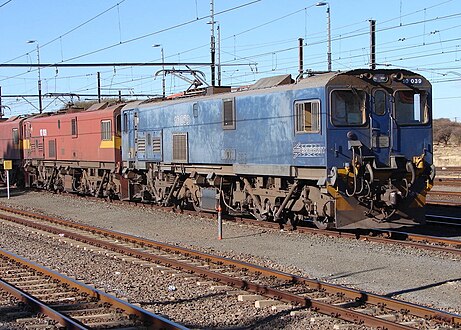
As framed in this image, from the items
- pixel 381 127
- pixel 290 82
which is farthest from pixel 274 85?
pixel 381 127

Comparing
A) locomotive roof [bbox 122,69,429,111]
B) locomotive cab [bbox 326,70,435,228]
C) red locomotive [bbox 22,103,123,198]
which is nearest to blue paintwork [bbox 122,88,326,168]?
locomotive roof [bbox 122,69,429,111]

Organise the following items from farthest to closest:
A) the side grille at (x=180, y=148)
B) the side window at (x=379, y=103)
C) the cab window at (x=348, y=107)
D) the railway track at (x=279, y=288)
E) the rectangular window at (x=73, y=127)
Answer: the rectangular window at (x=73, y=127) < the side grille at (x=180, y=148) < the side window at (x=379, y=103) < the cab window at (x=348, y=107) < the railway track at (x=279, y=288)

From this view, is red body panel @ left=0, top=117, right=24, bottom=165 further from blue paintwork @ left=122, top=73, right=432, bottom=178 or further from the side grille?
the side grille

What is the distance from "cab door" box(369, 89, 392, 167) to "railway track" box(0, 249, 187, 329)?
748cm

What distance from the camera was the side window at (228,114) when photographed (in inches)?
744

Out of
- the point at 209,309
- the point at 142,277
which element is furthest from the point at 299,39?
the point at 209,309

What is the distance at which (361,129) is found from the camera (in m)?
15.8

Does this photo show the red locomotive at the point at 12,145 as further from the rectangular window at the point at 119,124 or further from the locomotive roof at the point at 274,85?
the locomotive roof at the point at 274,85

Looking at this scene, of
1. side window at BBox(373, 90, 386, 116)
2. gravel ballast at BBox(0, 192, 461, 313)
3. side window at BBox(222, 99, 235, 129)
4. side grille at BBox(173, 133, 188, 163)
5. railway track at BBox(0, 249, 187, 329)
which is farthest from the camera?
side grille at BBox(173, 133, 188, 163)

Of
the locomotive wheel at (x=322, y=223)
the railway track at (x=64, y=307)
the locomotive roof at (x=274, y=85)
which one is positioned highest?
the locomotive roof at (x=274, y=85)

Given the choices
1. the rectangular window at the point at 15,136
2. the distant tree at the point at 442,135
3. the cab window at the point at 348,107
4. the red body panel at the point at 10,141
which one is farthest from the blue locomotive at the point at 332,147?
the distant tree at the point at 442,135

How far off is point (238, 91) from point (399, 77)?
454 cm

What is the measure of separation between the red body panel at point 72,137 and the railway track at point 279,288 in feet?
34.0

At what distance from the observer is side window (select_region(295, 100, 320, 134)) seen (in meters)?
15.8
